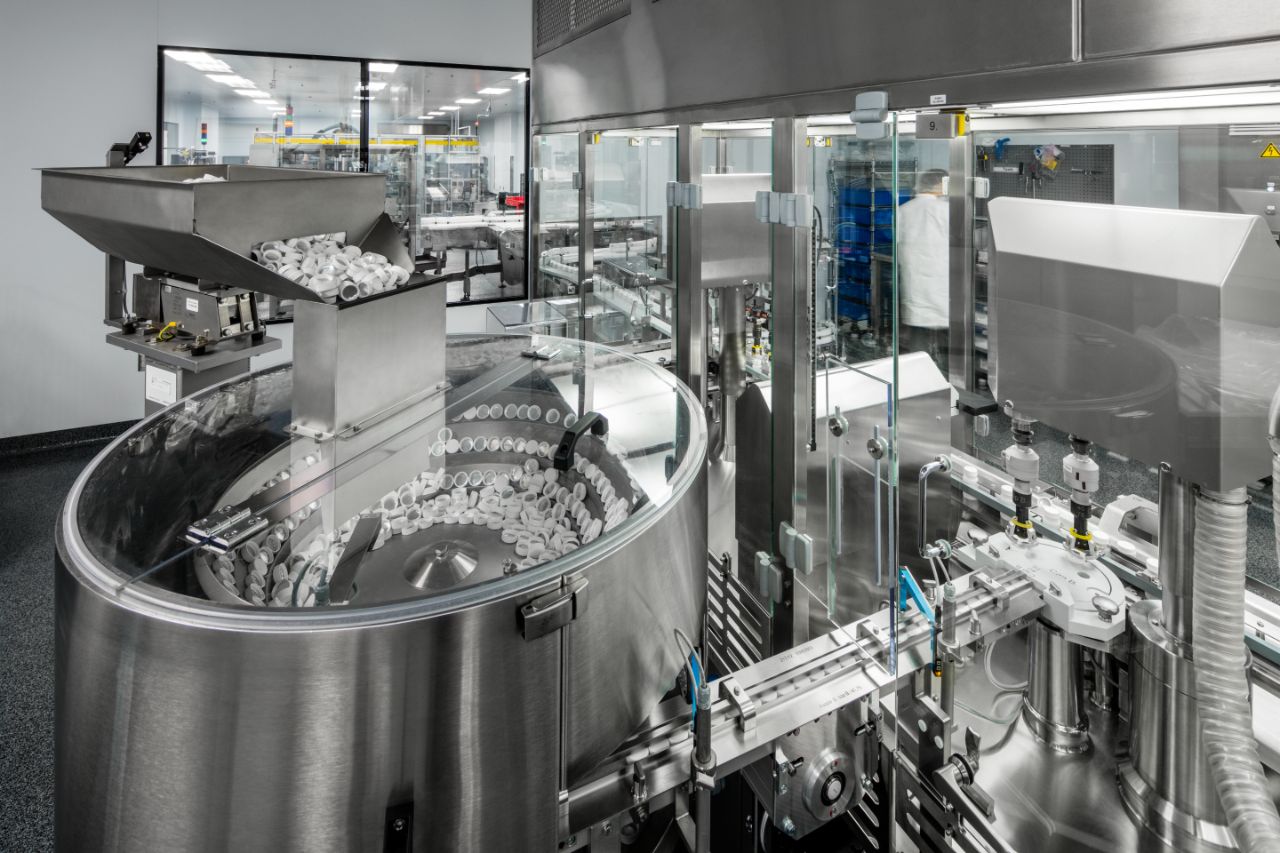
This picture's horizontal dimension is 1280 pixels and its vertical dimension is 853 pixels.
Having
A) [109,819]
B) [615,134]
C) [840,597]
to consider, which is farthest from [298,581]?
[615,134]

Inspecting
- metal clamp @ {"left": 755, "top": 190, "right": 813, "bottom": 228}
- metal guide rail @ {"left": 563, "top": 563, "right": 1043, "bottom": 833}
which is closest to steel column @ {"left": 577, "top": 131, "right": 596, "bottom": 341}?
metal clamp @ {"left": 755, "top": 190, "right": 813, "bottom": 228}

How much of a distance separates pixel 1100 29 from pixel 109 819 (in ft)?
4.71

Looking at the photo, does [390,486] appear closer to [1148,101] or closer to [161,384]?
[1148,101]

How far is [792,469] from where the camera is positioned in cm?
154

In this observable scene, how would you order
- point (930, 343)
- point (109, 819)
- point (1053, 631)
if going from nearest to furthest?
1. point (109, 819)
2. point (1053, 631)
3. point (930, 343)

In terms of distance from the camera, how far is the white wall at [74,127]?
3975mm

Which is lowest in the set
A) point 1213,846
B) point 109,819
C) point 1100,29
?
point 1213,846

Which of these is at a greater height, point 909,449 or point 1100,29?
point 1100,29

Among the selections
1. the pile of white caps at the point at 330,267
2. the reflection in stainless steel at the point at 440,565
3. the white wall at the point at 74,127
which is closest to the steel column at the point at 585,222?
the pile of white caps at the point at 330,267

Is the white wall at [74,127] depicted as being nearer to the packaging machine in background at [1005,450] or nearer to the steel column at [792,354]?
the packaging machine in background at [1005,450]

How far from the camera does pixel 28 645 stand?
8.41ft

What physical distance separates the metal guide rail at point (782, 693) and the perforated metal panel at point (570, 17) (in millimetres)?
1711

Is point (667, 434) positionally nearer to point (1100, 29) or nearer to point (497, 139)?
point (1100, 29)

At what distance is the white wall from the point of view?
397 centimetres
